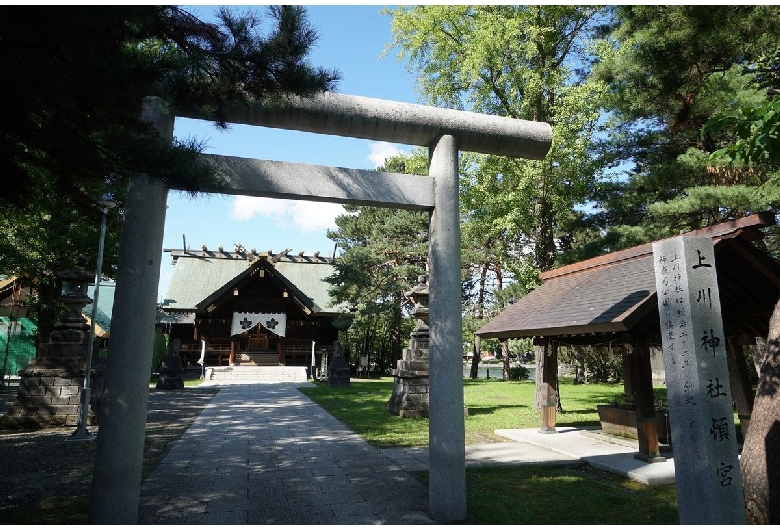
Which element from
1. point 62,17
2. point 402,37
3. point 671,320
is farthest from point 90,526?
point 402,37

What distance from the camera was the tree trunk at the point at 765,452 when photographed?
419cm

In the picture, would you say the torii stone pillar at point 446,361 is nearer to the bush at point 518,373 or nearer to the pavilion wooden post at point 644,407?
the pavilion wooden post at point 644,407

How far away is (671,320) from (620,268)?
5.46 m

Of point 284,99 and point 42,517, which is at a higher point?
point 284,99

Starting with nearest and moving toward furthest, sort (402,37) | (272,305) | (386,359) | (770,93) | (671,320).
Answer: (671,320)
(770,93)
(402,37)
(272,305)
(386,359)

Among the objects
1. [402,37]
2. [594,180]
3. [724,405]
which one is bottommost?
[724,405]

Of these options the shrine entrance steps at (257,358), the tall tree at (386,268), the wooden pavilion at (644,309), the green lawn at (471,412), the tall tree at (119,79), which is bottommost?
the green lawn at (471,412)

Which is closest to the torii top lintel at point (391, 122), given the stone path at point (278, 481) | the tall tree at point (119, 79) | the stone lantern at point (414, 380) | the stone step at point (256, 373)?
the tall tree at point (119, 79)

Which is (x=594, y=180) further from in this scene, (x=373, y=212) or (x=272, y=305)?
(x=272, y=305)

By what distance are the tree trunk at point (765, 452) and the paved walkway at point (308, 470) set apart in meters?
1.76

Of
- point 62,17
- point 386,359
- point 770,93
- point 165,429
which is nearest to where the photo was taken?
point 62,17

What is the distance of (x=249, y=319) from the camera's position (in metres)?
26.4

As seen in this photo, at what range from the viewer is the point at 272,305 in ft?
88.8

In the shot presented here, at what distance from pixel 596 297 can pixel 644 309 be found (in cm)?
173
